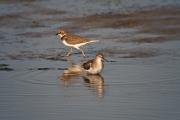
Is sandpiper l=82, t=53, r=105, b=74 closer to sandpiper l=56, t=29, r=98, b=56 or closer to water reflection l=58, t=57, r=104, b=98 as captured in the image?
water reflection l=58, t=57, r=104, b=98

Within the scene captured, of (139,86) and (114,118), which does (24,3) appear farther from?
(114,118)

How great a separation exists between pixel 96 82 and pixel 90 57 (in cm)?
323

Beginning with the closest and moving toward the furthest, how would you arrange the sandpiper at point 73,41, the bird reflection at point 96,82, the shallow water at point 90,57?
the shallow water at point 90,57
the bird reflection at point 96,82
the sandpiper at point 73,41

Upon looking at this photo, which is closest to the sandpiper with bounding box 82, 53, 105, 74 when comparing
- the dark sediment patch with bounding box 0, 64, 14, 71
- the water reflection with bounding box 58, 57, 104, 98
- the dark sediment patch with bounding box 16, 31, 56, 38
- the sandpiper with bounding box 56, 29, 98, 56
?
the water reflection with bounding box 58, 57, 104, 98

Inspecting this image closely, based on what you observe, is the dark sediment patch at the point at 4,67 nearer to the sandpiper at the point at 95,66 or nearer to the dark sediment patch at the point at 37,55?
the dark sediment patch at the point at 37,55

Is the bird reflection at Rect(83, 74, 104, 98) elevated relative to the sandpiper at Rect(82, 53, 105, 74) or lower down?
lower down

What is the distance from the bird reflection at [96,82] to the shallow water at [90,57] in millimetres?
A: 16

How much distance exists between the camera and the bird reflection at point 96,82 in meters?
13.3

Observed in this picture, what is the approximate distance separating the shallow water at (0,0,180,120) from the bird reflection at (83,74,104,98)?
2 cm

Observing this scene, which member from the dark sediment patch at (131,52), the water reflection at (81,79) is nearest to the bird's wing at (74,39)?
the dark sediment patch at (131,52)

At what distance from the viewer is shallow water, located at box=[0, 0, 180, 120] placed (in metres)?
11.9

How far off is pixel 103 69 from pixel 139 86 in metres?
2.12

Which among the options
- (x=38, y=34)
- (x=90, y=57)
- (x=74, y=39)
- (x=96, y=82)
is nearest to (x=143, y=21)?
(x=38, y=34)

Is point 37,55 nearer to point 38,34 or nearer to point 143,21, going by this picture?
point 38,34
